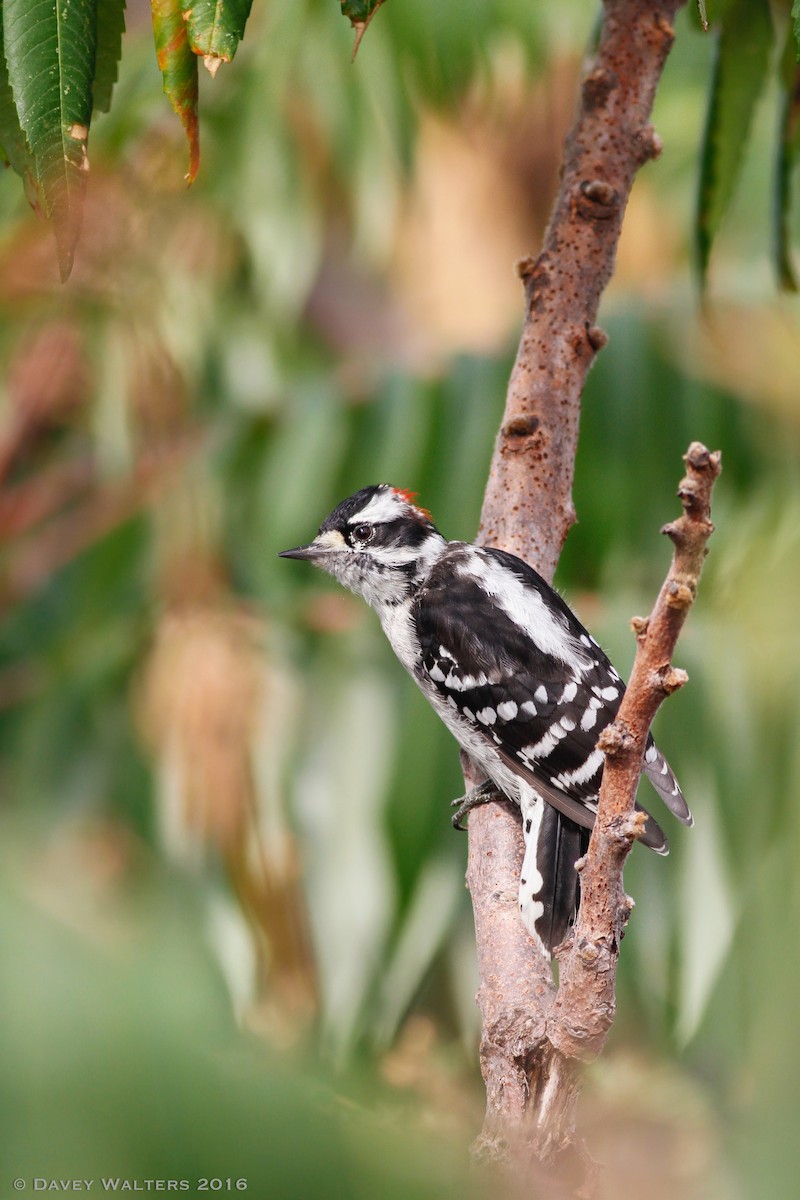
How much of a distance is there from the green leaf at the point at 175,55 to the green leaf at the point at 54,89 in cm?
8

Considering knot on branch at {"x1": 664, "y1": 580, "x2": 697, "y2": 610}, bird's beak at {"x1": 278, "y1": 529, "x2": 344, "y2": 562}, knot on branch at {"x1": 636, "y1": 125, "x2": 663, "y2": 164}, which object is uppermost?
knot on branch at {"x1": 636, "y1": 125, "x2": 663, "y2": 164}

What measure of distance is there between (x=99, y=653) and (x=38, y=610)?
965 mm

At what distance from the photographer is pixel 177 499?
3.94 meters

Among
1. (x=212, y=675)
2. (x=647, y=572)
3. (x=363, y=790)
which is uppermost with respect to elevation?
(x=647, y=572)

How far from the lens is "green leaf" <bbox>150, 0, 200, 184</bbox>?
1.32 meters

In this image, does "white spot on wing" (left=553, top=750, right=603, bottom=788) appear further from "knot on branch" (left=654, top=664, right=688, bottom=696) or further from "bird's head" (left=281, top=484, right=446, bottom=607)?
"knot on branch" (left=654, top=664, right=688, bottom=696)

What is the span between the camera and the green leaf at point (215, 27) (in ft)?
4.16

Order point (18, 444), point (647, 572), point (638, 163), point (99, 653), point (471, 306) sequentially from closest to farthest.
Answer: point (638, 163), point (647, 572), point (99, 653), point (18, 444), point (471, 306)

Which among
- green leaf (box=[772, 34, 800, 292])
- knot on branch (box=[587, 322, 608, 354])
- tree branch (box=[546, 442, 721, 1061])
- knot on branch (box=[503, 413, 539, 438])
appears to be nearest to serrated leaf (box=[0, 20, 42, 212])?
tree branch (box=[546, 442, 721, 1061])

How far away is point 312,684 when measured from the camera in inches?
150

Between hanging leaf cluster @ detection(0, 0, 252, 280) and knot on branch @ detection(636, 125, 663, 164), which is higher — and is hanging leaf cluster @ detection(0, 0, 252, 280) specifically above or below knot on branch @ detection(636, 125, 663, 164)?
below

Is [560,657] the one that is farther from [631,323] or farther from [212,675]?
[631,323]

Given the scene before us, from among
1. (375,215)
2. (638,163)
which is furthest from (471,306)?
(638,163)

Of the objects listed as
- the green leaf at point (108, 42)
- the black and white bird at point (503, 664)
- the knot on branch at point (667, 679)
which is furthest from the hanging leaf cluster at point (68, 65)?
the black and white bird at point (503, 664)
